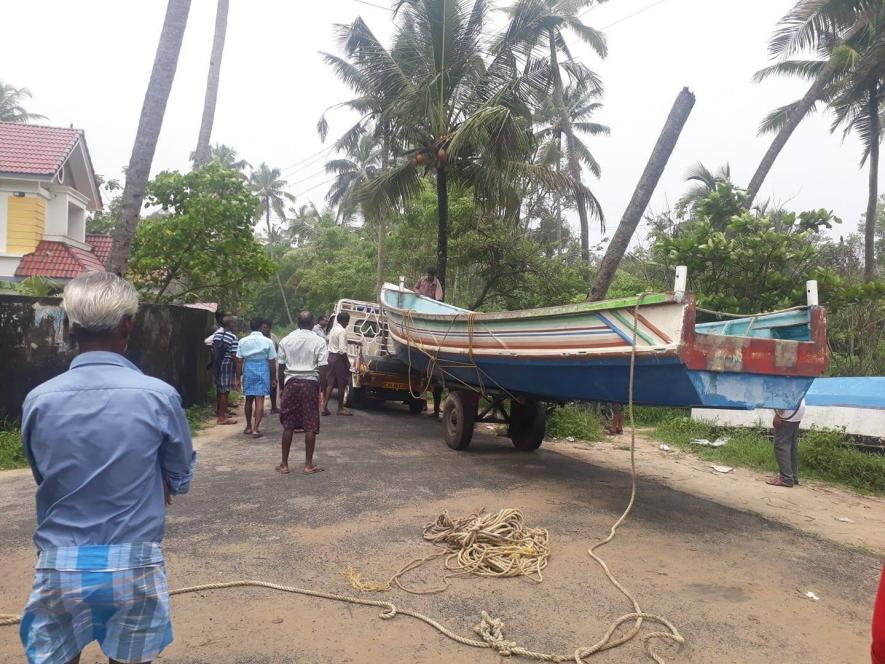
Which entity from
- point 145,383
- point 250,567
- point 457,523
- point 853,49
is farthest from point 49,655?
point 853,49

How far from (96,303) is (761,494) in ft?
22.8

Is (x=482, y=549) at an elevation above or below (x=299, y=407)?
below

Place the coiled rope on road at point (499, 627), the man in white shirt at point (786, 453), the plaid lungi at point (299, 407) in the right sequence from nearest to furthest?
the coiled rope on road at point (499, 627) → the plaid lungi at point (299, 407) → the man in white shirt at point (786, 453)

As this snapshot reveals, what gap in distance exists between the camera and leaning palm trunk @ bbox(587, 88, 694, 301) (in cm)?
808

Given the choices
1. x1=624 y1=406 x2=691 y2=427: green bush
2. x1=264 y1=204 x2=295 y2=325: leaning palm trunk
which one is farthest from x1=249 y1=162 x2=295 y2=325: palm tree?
x1=624 y1=406 x2=691 y2=427: green bush

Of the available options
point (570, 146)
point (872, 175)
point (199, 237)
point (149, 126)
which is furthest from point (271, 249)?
point (872, 175)

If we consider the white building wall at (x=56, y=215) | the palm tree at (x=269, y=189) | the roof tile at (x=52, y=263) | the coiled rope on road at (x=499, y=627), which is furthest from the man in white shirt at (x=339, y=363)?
the palm tree at (x=269, y=189)

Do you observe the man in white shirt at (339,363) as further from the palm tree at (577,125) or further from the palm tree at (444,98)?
the palm tree at (577,125)

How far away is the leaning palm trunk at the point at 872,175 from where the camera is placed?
54.6 feet

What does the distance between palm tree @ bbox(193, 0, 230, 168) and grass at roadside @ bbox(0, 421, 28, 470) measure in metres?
10.5

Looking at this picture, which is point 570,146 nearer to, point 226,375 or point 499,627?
point 226,375

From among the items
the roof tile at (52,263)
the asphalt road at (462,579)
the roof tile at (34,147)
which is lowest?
the asphalt road at (462,579)

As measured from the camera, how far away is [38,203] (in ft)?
50.8

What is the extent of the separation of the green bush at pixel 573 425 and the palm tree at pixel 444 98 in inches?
154
